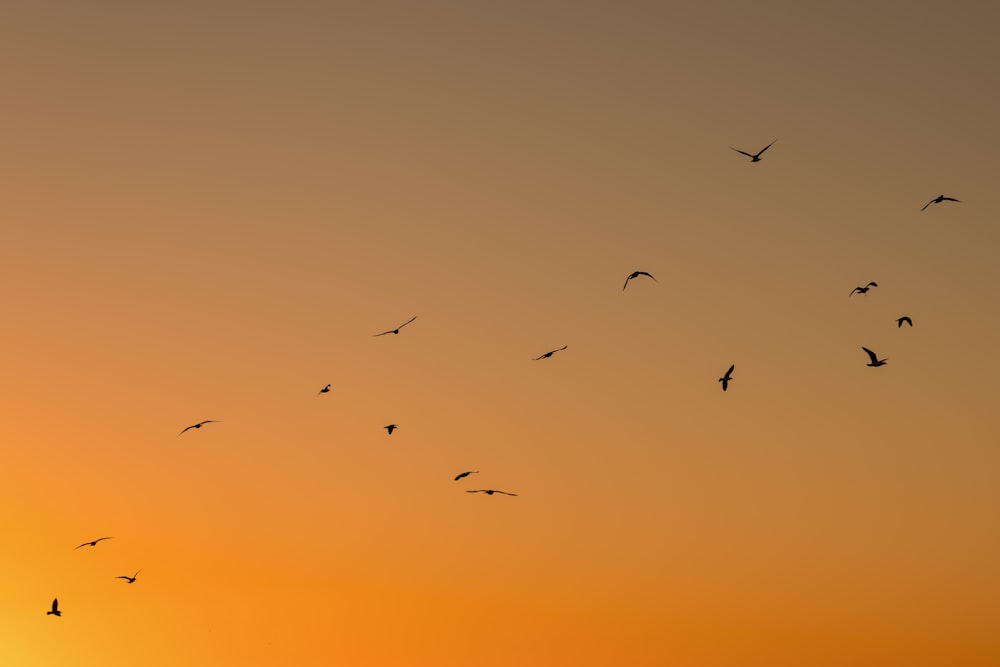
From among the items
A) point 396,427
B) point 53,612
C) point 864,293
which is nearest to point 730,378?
A: point 864,293

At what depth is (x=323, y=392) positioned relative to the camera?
84750mm

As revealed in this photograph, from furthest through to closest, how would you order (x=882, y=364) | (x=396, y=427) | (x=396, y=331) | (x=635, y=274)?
(x=396, y=427) → (x=396, y=331) → (x=635, y=274) → (x=882, y=364)

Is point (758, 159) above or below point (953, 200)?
above

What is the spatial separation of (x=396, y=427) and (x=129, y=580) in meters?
22.8

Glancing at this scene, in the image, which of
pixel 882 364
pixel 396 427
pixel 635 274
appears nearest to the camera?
pixel 882 364

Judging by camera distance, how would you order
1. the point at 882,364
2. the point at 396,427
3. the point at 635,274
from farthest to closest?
the point at 396,427 < the point at 635,274 < the point at 882,364

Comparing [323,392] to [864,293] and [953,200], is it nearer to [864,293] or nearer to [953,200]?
[864,293]

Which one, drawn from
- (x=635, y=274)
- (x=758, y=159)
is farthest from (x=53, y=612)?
(x=758, y=159)

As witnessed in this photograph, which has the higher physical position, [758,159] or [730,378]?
[758,159]

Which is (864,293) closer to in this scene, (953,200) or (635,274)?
(953,200)

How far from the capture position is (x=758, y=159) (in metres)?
87.3

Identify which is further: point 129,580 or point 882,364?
point 129,580

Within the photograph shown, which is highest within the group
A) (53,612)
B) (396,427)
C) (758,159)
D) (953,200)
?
(758,159)

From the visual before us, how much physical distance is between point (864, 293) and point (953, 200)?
803cm
